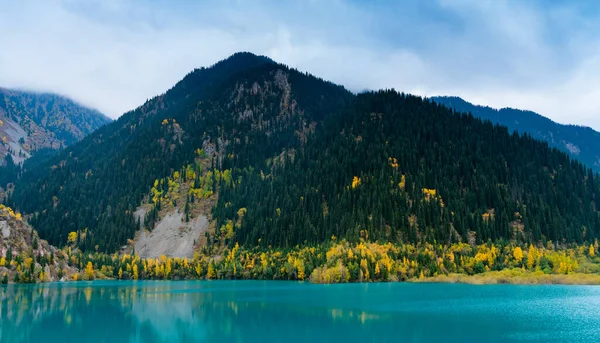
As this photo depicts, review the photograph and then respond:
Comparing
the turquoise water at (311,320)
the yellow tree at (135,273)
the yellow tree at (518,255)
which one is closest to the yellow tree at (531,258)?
the yellow tree at (518,255)

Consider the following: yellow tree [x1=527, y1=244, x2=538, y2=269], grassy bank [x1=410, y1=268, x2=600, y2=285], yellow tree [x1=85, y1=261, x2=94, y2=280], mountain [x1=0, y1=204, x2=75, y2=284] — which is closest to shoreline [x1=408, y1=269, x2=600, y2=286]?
grassy bank [x1=410, y1=268, x2=600, y2=285]

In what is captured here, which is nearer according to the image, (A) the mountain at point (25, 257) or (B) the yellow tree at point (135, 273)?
(A) the mountain at point (25, 257)

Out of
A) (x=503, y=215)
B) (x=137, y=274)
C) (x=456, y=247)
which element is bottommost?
(x=137, y=274)

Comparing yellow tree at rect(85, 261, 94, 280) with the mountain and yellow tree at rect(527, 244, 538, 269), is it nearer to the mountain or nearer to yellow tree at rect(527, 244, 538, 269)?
the mountain

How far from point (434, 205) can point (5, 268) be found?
510 ft

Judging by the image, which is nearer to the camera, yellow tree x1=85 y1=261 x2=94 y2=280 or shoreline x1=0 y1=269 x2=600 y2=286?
shoreline x1=0 y1=269 x2=600 y2=286

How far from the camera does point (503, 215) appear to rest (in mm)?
182625

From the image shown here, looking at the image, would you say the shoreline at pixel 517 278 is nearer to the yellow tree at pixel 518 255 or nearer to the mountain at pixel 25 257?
the yellow tree at pixel 518 255

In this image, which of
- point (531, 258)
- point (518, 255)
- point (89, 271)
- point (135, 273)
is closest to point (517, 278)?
point (531, 258)

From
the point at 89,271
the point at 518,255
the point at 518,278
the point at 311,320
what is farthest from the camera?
the point at 89,271

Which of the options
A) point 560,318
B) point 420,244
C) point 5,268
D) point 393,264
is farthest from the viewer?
point 420,244

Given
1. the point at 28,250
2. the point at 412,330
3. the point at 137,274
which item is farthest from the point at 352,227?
the point at 412,330

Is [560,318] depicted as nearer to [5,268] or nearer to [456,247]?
[456,247]

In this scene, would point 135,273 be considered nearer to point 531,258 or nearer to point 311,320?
point 531,258
